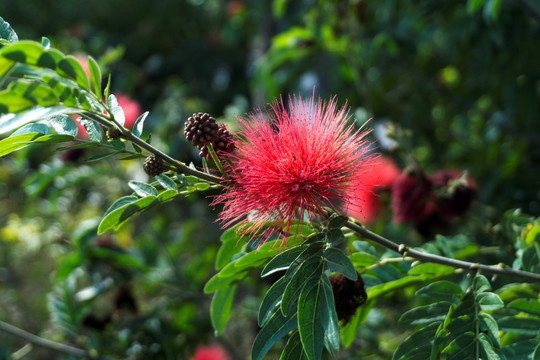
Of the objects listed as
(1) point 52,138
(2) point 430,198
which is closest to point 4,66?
(1) point 52,138

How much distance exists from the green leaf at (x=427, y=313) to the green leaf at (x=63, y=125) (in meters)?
1.00

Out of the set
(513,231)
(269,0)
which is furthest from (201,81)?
(513,231)

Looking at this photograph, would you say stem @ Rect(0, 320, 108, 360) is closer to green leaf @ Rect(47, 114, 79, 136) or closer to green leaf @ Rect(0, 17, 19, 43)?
green leaf @ Rect(47, 114, 79, 136)

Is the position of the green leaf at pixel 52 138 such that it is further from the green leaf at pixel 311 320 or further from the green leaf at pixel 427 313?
the green leaf at pixel 427 313

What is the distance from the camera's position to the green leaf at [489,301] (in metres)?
1.30

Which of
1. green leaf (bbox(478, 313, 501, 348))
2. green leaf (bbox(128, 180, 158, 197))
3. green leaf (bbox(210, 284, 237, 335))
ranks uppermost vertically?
green leaf (bbox(128, 180, 158, 197))

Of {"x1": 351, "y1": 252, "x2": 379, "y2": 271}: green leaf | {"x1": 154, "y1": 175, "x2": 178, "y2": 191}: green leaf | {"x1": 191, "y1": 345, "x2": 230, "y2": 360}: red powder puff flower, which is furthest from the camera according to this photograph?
{"x1": 191, "y1": 345, "x2": 230, "y2": 360}: red powder puff flower

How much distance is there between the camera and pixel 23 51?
0.99 m

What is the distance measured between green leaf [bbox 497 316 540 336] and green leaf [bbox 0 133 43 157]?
135 cm

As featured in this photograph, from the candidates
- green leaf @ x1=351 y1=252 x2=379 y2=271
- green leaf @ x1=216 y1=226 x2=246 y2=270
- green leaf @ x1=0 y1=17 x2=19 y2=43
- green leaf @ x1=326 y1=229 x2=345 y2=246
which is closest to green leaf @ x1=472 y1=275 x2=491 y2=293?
green leaf @ x1=351 y1=252 x2=379 y2=271

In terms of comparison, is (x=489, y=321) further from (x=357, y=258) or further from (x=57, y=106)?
(x=57, y=106)

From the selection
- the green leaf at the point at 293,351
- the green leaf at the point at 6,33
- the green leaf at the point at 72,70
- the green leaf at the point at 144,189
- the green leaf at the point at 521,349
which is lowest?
the green leaf at the point at 521,349

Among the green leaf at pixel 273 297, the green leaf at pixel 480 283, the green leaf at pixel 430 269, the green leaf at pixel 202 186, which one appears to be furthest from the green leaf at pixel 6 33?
the green leaf at pixel 480 283

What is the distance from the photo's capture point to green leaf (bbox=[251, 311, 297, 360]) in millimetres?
1342
